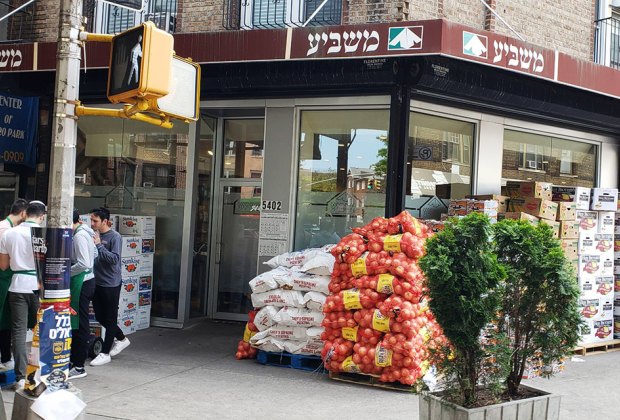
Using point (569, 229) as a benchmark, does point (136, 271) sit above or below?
below

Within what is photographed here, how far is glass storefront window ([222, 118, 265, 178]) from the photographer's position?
465 inches

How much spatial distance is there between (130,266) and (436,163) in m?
4.99

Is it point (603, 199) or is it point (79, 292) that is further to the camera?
point (603, 199)

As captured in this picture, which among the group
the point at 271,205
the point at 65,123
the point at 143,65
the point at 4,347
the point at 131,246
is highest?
the point at 143,65

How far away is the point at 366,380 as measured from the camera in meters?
8.27

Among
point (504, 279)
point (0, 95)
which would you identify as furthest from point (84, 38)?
point (0, 95)

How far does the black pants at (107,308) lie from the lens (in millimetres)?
8906

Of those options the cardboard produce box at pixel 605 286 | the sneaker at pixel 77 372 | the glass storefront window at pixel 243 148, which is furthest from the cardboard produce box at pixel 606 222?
the sneaker at pixel 77 372

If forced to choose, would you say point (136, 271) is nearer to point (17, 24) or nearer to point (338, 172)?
point (338, 172)

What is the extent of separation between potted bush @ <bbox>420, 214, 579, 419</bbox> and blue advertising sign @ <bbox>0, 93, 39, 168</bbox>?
9.06 meters

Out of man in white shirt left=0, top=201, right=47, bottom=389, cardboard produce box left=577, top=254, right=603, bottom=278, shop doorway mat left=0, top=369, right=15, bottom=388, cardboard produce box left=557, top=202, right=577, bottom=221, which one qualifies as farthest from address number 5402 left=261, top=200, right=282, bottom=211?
cardboard produce box left=577, top=254, right=603, bottom=278

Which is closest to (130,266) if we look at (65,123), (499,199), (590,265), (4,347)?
(4,347)

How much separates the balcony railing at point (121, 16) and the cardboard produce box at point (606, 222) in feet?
24.8

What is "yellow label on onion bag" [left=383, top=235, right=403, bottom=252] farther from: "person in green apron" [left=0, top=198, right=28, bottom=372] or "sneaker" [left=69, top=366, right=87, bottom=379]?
"person in green apron" [left=0, top=198, right=28, bottom=372]
